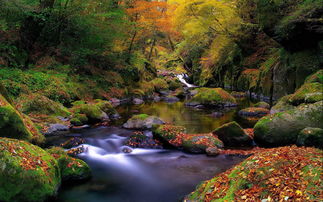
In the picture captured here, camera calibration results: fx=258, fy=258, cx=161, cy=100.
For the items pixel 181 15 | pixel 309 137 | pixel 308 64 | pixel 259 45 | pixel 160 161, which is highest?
pixel 181 15

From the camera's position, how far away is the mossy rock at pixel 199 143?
7.29m

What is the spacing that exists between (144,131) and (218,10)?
14040 millimetres

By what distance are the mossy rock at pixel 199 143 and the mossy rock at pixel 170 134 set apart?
0.73 ft

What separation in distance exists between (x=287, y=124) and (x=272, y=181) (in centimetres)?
429

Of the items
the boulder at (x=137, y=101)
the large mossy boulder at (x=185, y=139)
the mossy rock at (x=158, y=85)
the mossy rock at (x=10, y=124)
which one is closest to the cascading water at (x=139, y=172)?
the large mossy boulder at (x=185, y=139)

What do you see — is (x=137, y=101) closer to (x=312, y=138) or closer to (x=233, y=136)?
(x=233, y=136)

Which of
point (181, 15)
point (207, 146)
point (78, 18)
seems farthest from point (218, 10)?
point (207, 146)

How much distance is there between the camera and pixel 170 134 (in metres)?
8.04

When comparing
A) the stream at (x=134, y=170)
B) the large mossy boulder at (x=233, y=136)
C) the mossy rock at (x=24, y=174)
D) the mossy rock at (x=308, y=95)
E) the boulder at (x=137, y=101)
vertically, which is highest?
the mossy rock at (x=308, y=95)

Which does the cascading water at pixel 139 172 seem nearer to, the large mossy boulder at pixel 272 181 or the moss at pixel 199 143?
the moss at pixel 199 143

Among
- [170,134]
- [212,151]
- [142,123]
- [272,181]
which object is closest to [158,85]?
[142,123]

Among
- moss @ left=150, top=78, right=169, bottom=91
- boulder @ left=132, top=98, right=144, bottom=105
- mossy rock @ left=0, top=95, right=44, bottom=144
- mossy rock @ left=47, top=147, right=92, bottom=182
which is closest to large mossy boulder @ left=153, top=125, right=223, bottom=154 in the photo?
mossy rock @ left=47, top=147, right=92, bottom=182

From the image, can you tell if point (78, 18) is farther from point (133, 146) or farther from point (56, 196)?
point (56, 196)

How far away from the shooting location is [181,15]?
2123 centimetres
